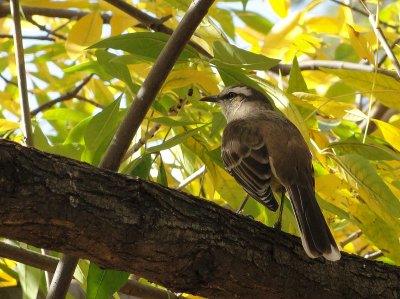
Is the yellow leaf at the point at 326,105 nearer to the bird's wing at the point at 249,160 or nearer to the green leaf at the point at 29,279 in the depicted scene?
the bird's wing at the point at 249,160

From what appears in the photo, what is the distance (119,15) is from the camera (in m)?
3.57

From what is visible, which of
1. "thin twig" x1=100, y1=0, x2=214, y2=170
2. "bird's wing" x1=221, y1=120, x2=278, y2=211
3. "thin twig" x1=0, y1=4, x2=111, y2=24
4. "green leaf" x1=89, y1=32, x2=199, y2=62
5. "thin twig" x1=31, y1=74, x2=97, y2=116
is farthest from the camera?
"thin twig" x1=31, y1=74, x2=97, y2=116

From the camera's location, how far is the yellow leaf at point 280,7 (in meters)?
3.78

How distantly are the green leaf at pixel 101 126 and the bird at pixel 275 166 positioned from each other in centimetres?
52

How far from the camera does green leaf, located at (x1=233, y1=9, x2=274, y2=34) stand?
14.3ft

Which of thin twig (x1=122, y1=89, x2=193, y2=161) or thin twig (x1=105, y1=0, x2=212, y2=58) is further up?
thin twig (x1=105, y1=0, x2=212, y2=58)

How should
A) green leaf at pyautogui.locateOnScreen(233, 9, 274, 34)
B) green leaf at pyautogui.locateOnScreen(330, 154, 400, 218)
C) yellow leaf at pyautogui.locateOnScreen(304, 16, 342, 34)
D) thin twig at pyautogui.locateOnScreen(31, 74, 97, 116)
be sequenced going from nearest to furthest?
green leaf at pyautogui.locateOnScreen(330, 154, 400, 218) → yellow leaf at pyautogui.locateOnScreen(304, 16, 342, 34) → green leaf at pyautogui.locateOnScreen(233, 9, 274, 34) → thin twig at pyautogui.locateOnScreen(31, 74, 97, 116)

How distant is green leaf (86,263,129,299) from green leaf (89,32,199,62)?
2.84 feet

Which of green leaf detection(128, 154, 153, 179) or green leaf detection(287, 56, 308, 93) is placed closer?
green leaf detection(128, 154, 153, 179)

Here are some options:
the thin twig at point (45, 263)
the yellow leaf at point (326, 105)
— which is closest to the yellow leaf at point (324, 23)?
the yellow leaf at point (326, 105)

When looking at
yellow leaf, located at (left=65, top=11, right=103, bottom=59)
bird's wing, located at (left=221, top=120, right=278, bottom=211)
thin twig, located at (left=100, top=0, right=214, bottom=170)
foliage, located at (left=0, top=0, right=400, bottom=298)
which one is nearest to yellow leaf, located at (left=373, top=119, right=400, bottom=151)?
foliage, located at (left=0, top=0, right=400, bottom=298)

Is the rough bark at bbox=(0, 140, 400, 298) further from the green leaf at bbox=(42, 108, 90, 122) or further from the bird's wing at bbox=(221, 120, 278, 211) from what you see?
the green leaf at bbox=(42, 108, 90, 122)

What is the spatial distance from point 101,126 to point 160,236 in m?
0.81

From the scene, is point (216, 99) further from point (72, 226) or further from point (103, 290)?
point (72, 226)
